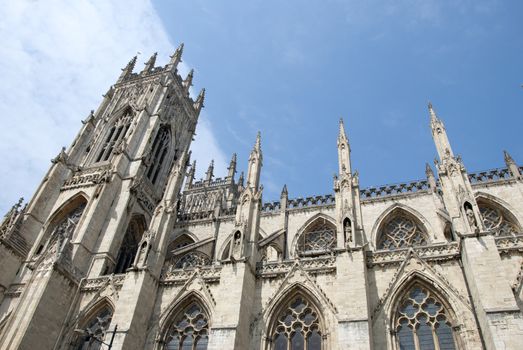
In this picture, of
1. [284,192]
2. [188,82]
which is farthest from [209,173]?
[284,192]

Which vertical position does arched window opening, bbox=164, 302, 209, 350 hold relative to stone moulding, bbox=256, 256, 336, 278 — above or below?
below

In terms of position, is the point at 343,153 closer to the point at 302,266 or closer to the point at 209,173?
the point at 302,266

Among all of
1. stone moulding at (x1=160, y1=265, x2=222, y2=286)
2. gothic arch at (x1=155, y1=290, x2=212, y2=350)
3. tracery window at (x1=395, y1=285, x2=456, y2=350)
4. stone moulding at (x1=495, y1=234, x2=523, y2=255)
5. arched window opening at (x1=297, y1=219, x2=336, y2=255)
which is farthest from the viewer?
arched window opening at (x1=297, y1=219, x2=336, y2=255)

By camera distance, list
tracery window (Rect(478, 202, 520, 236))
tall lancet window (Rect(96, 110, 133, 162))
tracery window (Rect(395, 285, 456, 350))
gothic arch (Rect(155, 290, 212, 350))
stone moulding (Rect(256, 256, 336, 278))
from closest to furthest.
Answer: tracery window (Rect(395, 285, 456, 350))
stone moulding (Rect(256, 256, 336, 278))
gothic arch (Rect(155, 290, 212, 350))
tracery window (Rect(478, 202, 520, 236))
tall lancet window (Rect(96, 110, 133, 162))

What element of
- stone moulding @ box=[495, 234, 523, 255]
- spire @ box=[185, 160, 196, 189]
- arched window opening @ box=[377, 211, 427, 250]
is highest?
spire @ box=[185, 160, 196, 189]

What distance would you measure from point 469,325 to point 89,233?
1762cm

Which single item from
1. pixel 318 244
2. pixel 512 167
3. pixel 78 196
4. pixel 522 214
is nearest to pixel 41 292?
pixel 78 196

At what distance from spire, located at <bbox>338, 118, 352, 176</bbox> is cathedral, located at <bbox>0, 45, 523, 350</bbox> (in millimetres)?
67

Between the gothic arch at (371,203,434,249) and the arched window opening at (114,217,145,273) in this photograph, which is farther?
the arched window opening at (114,217,145,273)

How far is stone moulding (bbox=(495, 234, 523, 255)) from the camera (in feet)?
43.9

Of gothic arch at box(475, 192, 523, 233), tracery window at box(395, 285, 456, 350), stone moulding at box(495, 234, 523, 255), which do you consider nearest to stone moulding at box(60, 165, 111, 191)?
tracery window at box(395, 285, 456, 350)

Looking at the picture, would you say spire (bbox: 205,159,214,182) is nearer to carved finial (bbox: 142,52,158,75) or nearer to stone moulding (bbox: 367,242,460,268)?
carved finial (bbox: 142,52,158,75)

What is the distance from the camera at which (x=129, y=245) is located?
79.7 feet

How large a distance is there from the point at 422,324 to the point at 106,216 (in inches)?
671
